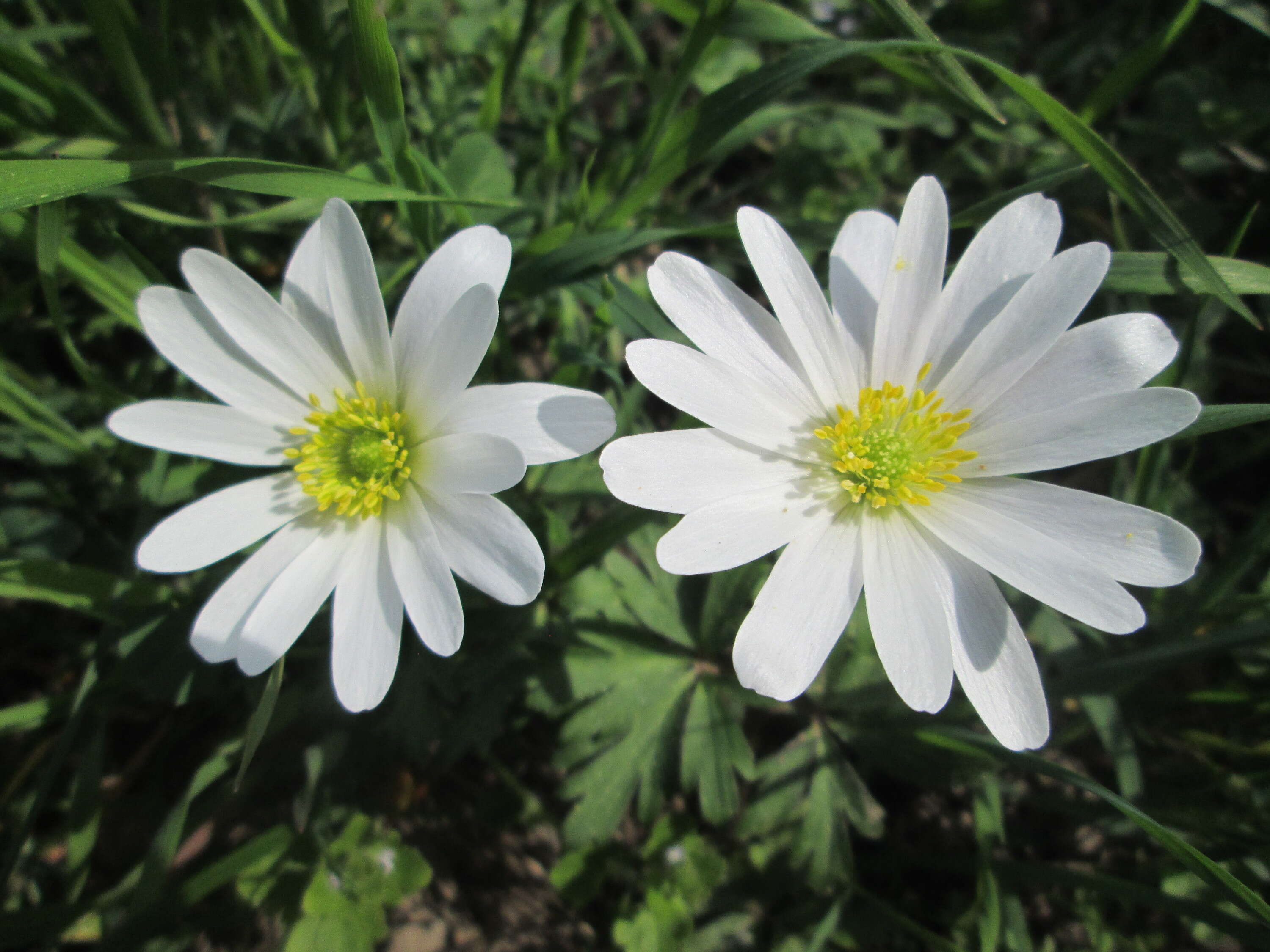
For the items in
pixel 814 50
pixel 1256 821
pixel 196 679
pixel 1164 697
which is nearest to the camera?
pixel 814 50

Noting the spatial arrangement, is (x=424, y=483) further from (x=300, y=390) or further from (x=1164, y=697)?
(x=1164, y=697)

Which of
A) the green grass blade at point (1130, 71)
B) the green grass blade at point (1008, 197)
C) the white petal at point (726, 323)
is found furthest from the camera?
the green grass blade at point (1130, 71)

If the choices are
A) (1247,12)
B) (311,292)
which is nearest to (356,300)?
(311,292)

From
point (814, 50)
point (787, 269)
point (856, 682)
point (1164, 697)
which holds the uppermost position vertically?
point (814, 50)

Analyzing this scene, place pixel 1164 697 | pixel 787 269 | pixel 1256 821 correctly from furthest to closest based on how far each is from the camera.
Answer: pixel 1164 697, pixel 1256 821, pixel 787 269

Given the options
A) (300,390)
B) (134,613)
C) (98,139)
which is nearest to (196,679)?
(134,613)

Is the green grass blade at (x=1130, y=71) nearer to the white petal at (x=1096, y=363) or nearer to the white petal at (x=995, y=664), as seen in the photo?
the white petal at (x=1096, y=363)

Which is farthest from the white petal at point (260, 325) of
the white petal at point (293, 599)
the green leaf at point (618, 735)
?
the green leaf at point (618, 735)
